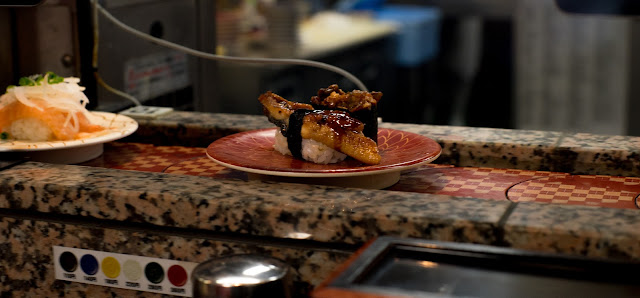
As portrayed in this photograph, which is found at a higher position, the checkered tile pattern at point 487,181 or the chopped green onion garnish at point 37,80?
the chopped green onion garnish at point 37,80

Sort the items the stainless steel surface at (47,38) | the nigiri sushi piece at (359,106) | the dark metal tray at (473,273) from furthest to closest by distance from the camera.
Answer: the stainless steel surface at (47,38), the nigiri sushi piece at (359,106), the dark metal tray at (473,273)

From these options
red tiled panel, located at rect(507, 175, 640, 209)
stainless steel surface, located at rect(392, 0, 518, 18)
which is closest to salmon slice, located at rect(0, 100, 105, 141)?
red tiled panel, located at rect(507, 175, 640, 209)

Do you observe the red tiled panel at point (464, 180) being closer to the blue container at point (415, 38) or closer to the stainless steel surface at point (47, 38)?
the stainless steel surface at point (47, 38)

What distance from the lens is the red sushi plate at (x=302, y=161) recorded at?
1.28 m

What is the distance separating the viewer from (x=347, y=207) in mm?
1146

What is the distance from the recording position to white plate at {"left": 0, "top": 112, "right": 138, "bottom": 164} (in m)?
1.50

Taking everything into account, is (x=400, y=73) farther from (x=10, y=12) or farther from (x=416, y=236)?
(x=416, y=236)

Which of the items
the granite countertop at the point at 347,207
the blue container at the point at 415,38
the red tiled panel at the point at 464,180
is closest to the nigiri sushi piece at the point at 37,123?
the granite countertop at the point at 347,207

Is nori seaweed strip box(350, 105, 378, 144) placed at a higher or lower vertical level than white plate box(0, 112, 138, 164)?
higher

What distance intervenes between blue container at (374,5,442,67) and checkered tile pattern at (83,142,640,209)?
163 inches

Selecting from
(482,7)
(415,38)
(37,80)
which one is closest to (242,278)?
(37,80)

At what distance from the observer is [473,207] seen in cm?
114

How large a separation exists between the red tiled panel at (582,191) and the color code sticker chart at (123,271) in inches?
21.1

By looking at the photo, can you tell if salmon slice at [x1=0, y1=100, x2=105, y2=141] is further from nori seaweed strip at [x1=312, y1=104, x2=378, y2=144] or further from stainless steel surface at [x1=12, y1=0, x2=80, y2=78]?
nori seaweed strip at [x1=312, y1=104, x2=378, y2=144]
